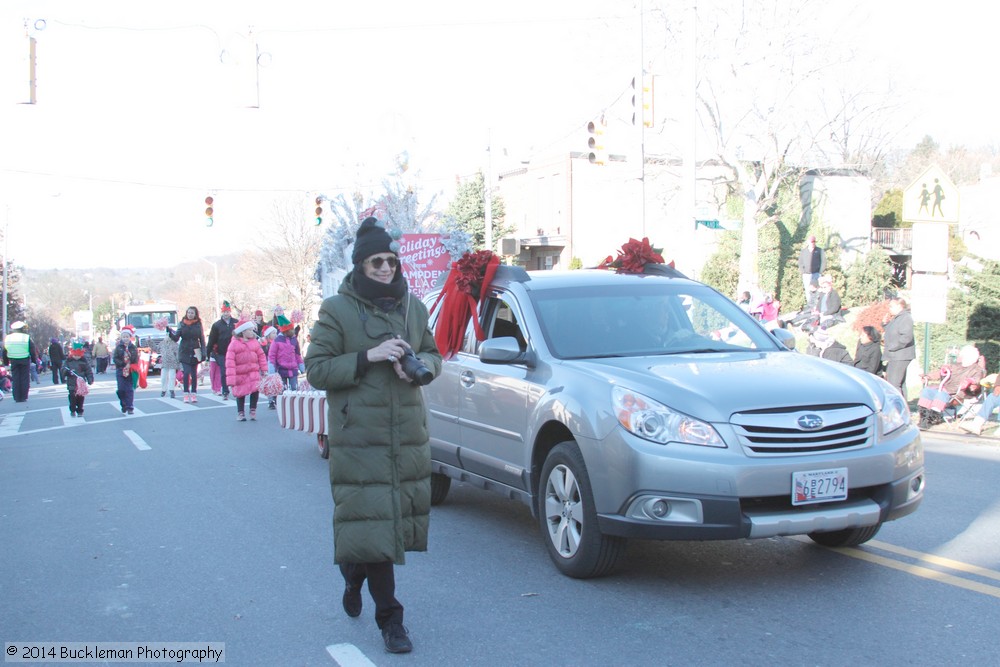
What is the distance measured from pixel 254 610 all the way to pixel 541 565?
5.91ft

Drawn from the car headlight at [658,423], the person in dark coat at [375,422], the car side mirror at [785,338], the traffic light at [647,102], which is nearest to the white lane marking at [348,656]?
the person in dark coat at [375,422]

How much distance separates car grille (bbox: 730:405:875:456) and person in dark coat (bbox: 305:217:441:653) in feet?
5.51

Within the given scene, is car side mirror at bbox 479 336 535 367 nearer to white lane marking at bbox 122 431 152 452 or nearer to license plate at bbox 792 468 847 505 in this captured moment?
license plate at bbox 792 468 847 505

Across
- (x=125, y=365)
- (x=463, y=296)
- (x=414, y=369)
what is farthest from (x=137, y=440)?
(x=414, y=369)

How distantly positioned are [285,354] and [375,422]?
13671mm

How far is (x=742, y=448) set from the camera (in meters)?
5.01

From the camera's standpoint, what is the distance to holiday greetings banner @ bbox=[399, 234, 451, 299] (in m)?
15.3

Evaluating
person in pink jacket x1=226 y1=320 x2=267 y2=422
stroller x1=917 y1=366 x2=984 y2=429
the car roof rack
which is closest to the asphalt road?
the car roof rack

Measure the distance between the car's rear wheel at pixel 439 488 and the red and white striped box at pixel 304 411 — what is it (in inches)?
107

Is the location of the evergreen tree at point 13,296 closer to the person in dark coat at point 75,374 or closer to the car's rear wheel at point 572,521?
the person in dark coat at point 75,374

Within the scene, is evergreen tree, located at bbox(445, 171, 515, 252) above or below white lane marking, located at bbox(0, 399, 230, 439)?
above

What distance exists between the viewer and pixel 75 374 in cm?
1739

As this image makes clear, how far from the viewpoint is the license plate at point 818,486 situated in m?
5.00

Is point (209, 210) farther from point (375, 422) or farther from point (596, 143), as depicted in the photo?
point (375, 422)
